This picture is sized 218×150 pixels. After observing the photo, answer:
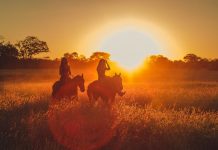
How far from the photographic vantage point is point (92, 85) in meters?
17.5

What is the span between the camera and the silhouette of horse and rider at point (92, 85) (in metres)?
16.6

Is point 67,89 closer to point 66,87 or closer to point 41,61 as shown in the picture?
point 66,87

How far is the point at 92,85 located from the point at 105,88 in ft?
1.90

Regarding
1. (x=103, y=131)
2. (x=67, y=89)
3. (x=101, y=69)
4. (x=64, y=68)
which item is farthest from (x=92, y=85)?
(x=103, y=131)

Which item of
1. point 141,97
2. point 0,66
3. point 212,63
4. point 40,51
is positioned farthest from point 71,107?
point 40,51

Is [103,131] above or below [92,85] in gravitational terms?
below

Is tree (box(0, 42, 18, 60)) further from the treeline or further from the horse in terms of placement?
the horse

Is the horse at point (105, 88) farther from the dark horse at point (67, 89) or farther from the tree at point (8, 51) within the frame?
the tree at point (8, 51)

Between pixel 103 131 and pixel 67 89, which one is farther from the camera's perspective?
pixel 67 89

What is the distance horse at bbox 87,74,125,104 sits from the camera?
17281mm

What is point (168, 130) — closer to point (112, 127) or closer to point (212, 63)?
point (112, 127)

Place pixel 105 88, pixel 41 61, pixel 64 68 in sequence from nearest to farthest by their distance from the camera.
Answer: pixel 64 68, pixel 105 88, pixel 41 61

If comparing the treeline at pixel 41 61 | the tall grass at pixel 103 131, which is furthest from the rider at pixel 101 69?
the treeline at pixel 41 61

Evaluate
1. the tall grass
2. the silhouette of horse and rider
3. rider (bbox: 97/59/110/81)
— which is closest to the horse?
the silhouette of horse and rider
